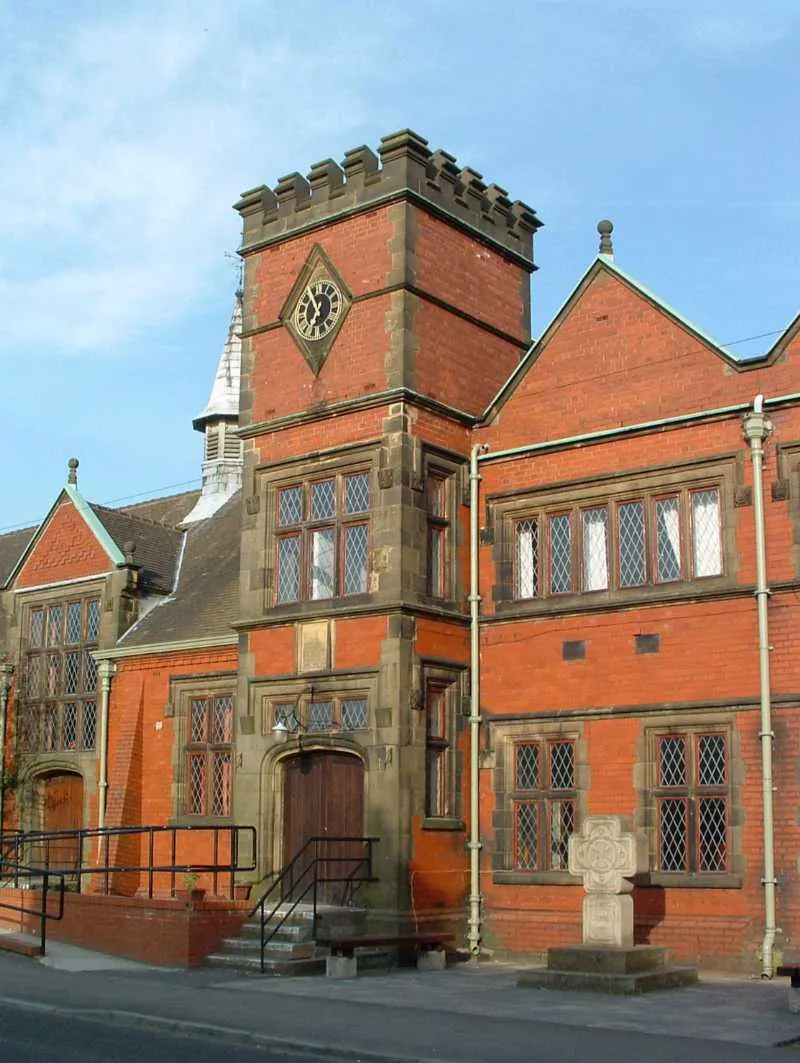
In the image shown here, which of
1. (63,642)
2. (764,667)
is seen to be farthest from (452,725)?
(63,642)

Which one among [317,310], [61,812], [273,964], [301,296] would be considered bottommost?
[273,964]

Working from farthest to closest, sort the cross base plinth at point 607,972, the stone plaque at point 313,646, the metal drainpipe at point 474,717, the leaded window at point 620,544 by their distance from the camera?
1. the stone plaque at point 313,646
2. the metal drainpipe at point 474,717
3. the leaded window at point 620,544
4. the cross base plinth at point 607,972

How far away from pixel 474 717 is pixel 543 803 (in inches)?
64.5

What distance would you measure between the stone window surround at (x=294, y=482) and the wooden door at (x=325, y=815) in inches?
89.7

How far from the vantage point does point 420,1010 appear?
1404 cm

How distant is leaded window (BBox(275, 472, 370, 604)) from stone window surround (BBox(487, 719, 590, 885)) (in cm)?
306

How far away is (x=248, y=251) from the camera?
2308cm

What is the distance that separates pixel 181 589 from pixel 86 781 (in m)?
4.14

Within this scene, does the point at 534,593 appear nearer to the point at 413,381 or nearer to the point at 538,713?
the point at 538,713

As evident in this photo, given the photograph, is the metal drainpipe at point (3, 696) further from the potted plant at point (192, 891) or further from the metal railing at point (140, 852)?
the potted plant at point (192, 891)

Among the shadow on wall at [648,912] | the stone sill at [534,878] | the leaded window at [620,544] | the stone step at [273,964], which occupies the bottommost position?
the stone step at [273,964]

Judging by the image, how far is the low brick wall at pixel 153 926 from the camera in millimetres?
18578

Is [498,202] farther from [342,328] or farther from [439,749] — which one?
[439,749]

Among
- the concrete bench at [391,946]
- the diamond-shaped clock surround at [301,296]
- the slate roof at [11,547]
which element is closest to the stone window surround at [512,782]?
the concrete bench at [391,946]
